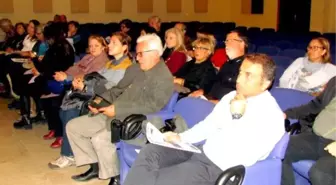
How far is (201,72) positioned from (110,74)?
2.97ft

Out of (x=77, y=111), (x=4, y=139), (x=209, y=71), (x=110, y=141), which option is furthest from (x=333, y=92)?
(x=4, y=139)

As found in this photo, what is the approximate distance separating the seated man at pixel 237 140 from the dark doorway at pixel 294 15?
10.5 m

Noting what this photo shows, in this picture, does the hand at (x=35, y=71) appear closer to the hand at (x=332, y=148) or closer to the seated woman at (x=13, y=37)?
the seated woman at (x=13, y=37)

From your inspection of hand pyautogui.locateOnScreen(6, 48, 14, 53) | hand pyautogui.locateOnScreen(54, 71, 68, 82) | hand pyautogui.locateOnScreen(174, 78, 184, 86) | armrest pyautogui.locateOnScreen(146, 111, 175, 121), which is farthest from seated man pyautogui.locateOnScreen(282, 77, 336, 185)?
hand pyautogui.locateOnScreen(6, 48, 14, 53)

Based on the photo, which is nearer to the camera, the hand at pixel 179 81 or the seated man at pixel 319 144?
the seated man at pixel 319 144

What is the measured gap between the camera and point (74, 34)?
28.2 ft

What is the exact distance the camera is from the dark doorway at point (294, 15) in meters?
13.0

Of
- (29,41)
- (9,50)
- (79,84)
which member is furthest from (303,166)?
(9,50)

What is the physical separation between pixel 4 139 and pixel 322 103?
3834 mm

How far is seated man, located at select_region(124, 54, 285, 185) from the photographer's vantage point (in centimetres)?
271

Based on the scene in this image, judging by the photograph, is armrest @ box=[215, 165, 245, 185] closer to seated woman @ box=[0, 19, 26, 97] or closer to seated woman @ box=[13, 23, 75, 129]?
seated woman @ box=[13, 23, 75, 129]

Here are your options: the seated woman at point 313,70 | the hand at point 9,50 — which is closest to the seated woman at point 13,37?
the hand at point 9,50

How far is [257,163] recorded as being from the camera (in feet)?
8.50

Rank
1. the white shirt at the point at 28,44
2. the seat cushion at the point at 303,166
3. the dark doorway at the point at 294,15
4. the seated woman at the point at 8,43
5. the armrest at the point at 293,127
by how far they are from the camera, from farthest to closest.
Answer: the dark doorway at the point at 294,15 < the seated woman at the point at 8,43 < the white shirt at the point at 28,44 < the armrest at the point at 293,127 < the seat cushion at the point at 303,166
